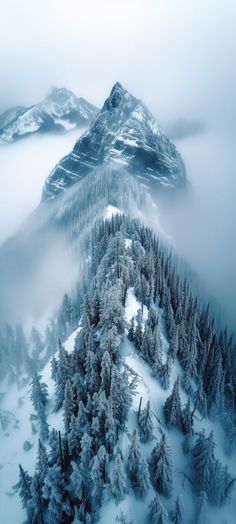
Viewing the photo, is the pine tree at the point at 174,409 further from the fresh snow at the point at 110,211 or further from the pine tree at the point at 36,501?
the fresh snow at the point at 110,211

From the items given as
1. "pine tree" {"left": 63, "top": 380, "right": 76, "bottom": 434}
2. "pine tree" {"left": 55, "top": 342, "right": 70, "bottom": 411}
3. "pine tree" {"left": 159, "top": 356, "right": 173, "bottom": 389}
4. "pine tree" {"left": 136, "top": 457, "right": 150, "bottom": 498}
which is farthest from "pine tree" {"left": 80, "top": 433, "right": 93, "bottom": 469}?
"pine tree" {"left": 159, "top": 356, "right": 173, "bottom": 389}

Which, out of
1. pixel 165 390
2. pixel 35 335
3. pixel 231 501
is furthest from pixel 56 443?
pixel 35 335

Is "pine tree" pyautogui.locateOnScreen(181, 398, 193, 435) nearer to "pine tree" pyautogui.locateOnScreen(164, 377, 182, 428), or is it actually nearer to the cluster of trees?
"pine tree" pyautogui.locateOnScreen(164, 377, 182, 428)

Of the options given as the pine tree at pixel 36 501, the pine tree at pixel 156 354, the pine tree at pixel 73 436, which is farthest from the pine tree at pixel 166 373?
the pine tree at pixel 36 501

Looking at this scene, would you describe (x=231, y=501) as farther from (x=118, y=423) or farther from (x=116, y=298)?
(x=116, y=298)

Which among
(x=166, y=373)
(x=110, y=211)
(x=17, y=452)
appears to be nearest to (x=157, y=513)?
(x=166, y=373)

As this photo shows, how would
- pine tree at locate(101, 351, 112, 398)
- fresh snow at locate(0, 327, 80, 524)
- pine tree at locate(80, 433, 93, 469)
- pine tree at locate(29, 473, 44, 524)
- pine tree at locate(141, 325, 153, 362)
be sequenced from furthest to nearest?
1. pine tree at locate(141, 325, 153, 362)
2. fresh snow at locate(0, 327, 80, 524)
3. pine tree at locate(101, 351, 112, 398)
4. pine tree at locate(29, 473, 44, 524)
5. pine tree at locate(80, 433, 93, 469)

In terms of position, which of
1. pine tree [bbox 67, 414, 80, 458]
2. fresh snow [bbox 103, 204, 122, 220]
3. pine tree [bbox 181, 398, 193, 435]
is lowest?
pine tree [bbox 67, 414, 80, 458]

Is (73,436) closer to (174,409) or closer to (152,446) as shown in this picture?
(152,446)
